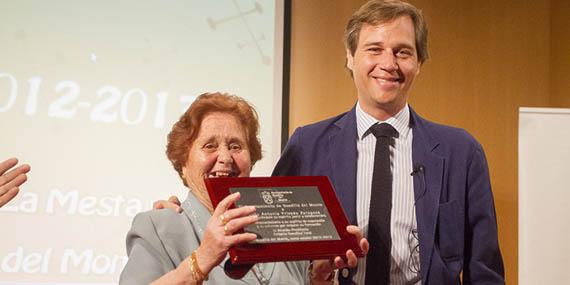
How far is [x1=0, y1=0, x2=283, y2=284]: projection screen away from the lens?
3855 mm

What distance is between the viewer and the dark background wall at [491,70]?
4680 millimetres

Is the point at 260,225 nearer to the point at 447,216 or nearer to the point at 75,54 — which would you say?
the point at 447,216

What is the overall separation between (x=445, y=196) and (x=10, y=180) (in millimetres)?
1469

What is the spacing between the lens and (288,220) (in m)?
1.98

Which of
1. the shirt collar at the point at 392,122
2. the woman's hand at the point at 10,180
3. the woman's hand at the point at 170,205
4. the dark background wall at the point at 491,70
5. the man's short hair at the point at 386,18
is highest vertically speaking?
the dark background wall at the point at 491,70

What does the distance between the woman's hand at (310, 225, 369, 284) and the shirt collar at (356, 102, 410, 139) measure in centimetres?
52

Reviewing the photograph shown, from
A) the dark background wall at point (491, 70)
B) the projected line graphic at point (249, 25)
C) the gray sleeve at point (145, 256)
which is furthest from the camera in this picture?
the dark background wall at point (491, 70)

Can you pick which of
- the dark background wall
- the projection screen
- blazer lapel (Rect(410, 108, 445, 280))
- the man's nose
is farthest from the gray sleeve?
the dark background wall

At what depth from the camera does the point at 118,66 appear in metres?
4.10

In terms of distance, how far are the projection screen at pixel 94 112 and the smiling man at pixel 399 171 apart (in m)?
1.65

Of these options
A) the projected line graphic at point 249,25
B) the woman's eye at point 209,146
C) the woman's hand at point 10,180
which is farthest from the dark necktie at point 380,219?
the projected line graphic at point 249,25

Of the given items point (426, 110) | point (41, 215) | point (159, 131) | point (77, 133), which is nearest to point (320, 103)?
point (426, 110)

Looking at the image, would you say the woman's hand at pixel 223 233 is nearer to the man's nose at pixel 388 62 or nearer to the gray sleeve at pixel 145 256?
the gray sleeve at pixel 145 256

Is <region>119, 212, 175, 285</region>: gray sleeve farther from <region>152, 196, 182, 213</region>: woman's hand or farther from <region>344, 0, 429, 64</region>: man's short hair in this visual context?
<region>344, 0, 429, 64</region>: man's short hair
